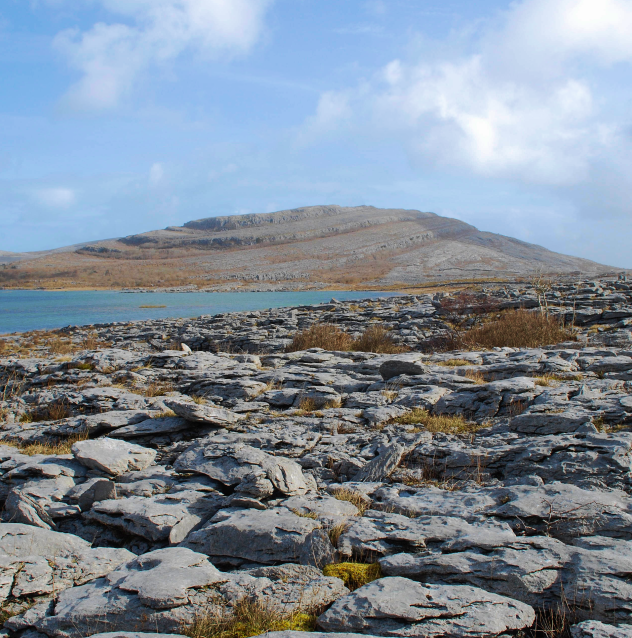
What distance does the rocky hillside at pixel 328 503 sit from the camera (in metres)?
3.65

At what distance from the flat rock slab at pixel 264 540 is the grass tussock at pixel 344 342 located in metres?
11.6

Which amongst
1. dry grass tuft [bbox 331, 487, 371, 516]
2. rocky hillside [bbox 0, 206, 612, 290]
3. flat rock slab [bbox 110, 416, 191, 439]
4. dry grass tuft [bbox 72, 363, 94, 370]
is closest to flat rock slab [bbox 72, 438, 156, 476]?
flat rock slab [bbox 110, 416, 191, 439]

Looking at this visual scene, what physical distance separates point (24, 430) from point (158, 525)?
4.88 m

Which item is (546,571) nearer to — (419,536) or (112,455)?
(419,536)

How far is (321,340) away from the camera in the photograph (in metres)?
17.1

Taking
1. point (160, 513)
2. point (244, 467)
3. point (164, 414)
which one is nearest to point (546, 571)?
point (244, 467)

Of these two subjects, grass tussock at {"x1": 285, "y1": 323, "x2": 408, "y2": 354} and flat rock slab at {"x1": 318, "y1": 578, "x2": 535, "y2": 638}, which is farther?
grass tussock at {"x1": 285, "y1": 323, "x2": 408, "y2": 354}

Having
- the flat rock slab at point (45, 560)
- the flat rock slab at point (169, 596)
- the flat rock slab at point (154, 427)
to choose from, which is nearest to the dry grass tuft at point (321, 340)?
the flat rock slab at point (154, 427)

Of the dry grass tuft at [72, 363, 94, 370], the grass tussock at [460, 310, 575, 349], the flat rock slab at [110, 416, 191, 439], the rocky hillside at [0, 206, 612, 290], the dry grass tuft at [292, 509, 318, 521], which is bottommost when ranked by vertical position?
the dry grass tuft at [292, 509, 318, 521]

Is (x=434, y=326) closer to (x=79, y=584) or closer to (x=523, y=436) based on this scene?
(x=523, y=436)

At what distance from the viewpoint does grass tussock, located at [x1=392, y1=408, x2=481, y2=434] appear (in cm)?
774

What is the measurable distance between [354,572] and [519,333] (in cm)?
1404

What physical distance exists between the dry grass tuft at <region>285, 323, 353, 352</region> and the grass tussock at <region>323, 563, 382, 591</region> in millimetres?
12406

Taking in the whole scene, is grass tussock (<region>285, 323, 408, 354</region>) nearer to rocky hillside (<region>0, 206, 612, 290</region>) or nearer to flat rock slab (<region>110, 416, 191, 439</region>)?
flat rock slab (<region>110, 416, 191, 439</region>)
